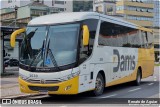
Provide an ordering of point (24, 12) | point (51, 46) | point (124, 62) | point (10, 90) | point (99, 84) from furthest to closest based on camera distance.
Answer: point (24, 12) → point (124, 62) → point (10, 90) → point (99, 84) → point (51, 46)

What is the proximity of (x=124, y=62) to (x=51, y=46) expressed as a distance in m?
6.10

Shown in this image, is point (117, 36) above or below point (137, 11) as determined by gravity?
below

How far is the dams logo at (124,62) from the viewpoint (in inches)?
685

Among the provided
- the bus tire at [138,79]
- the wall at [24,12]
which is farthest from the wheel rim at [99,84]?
the wall at [24,12]

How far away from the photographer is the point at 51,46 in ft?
43.7

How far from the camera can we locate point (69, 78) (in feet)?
42.3

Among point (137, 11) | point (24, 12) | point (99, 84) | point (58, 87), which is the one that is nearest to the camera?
point (58, 87)

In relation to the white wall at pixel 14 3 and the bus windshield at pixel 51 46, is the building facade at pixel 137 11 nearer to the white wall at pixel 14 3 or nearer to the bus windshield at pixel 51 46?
the white wall at pixel 14 3

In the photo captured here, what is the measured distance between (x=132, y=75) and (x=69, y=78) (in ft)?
24.4

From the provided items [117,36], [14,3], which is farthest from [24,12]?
[117,36]

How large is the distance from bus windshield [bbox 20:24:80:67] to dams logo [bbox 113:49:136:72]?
418 centimetres

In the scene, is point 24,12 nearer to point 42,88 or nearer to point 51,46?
point 51,46

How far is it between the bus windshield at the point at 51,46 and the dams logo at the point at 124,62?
418cm

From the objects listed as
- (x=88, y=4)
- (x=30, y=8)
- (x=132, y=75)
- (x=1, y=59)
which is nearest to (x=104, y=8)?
(x=88, y=4)
